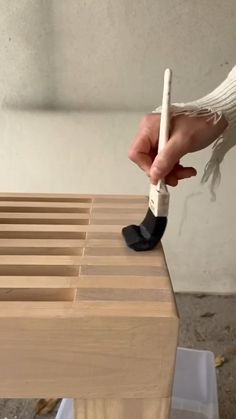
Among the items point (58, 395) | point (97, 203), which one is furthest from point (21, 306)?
point (97, 203)

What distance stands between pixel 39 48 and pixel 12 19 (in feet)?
0.24

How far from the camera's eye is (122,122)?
→ 41.6 inches

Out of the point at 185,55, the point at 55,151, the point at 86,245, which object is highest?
the point at 185,55

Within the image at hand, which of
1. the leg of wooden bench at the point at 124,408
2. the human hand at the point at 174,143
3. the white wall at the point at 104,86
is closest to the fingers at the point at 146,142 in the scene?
the human hand at the point at 174,143

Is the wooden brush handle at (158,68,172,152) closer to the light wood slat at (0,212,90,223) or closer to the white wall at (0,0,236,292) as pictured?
the light wood slat at (0,212,90,223)

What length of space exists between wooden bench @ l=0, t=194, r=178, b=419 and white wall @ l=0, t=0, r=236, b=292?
2.14 feet

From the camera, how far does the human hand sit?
0.48 m

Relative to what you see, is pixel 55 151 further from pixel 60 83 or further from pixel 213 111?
pixel 213 111

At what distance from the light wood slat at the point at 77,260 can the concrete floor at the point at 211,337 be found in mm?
491

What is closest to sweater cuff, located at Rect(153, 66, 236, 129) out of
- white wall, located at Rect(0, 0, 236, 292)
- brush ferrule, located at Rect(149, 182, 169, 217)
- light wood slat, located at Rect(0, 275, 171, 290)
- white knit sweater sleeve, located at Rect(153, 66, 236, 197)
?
white knit sweater sleeve, located at Rect(153, 66, 236, 197)

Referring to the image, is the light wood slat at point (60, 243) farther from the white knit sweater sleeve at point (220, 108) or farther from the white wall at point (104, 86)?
the white wall at point (104, 86)

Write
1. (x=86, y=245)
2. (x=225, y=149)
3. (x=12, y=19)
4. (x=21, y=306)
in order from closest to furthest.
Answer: (x=21, y=306) < (x=86, y=245) < (x=225, y=149) < (x=12, y=19)

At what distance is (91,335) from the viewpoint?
37cm

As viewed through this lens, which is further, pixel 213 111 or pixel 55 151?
pixel 55 151
